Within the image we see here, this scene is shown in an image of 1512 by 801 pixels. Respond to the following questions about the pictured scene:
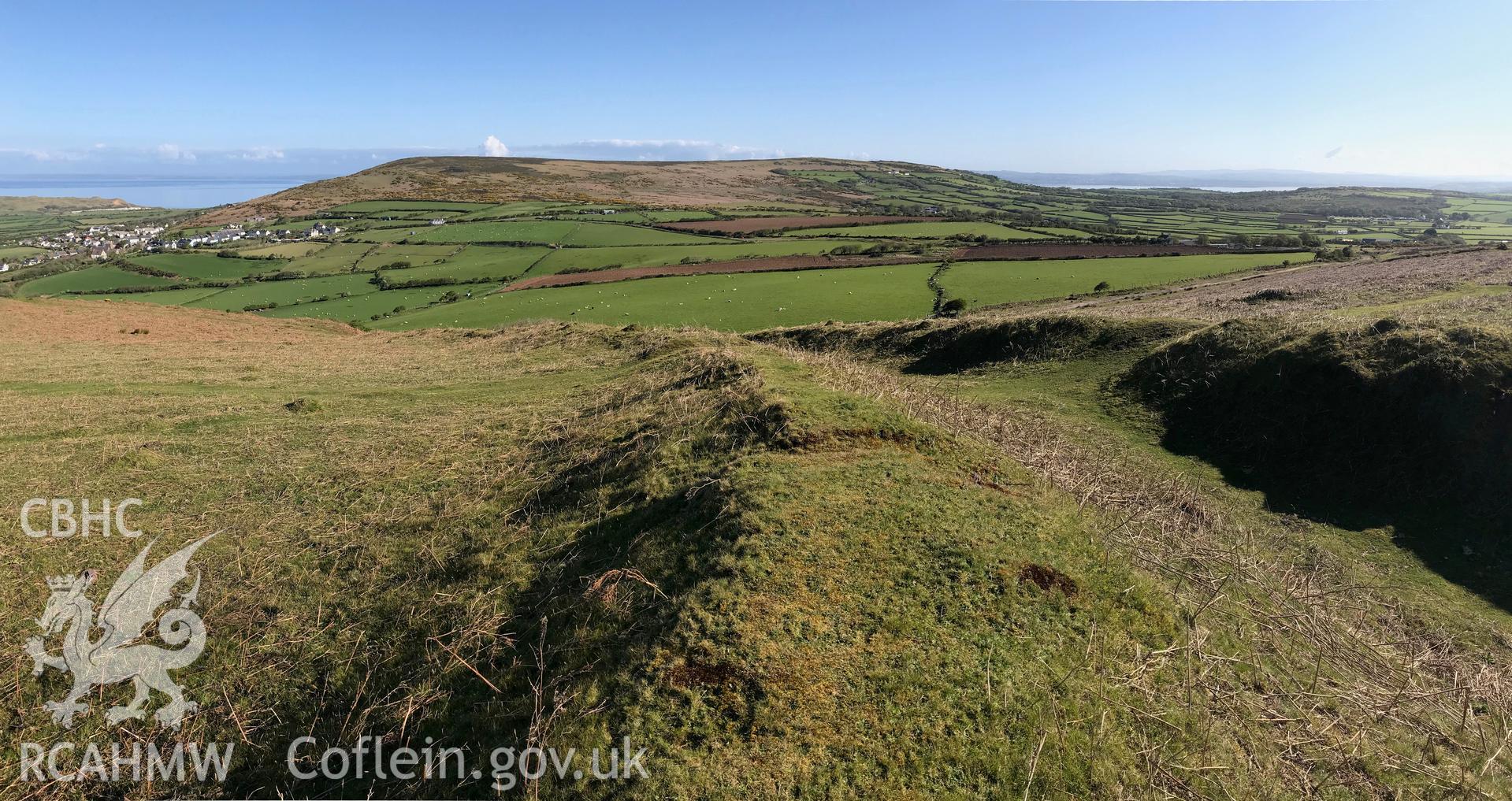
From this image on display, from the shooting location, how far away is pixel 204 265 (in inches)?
3398

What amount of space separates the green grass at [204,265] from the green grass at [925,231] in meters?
77.3

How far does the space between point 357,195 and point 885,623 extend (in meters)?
190

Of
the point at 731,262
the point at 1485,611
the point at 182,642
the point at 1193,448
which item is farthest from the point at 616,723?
the point at 731,262

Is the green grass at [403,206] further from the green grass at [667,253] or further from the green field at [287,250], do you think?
the green grass at [667,253]

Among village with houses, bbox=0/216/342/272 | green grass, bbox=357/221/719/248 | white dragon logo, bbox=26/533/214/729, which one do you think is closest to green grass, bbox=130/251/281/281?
village with houses, bbox=0/216/342/272

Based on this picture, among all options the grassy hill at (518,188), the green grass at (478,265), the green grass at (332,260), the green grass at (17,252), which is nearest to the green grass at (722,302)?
the green grass at (478,265)

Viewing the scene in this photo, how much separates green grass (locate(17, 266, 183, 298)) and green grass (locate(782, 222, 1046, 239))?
85997mm

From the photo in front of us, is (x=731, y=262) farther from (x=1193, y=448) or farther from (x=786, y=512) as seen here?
(x=786, y=512)

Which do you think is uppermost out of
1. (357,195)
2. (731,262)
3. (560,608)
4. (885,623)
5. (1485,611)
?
(357,195)

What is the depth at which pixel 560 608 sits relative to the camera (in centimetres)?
878

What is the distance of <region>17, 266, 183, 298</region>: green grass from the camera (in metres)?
72.3

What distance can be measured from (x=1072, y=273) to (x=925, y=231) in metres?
43.4

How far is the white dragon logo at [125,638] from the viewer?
8.00 m

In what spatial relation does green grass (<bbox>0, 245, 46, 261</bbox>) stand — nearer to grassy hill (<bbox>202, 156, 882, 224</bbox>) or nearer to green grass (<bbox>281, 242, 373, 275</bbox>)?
grassy hill (<bbox>202, 156, 882, 224</bbox>)
